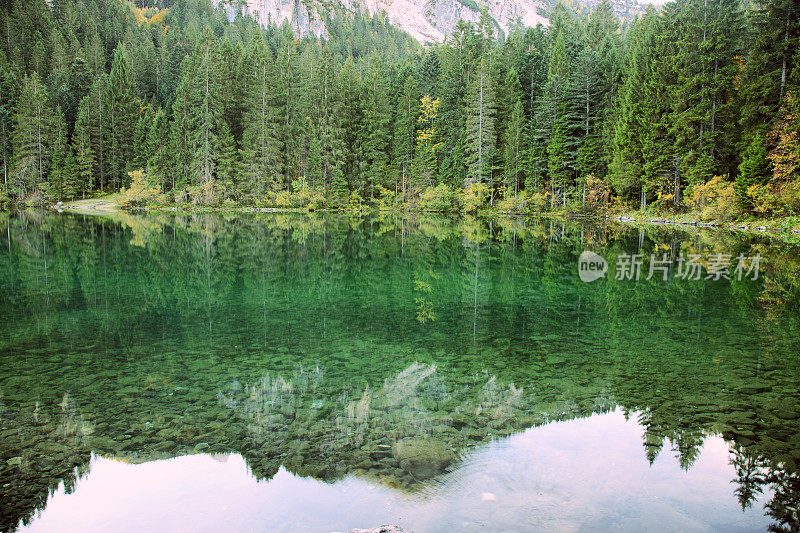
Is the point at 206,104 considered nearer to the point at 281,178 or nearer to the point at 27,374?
the point at 281,178

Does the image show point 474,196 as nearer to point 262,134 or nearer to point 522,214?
point 522,214

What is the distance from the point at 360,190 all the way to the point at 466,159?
476 inches

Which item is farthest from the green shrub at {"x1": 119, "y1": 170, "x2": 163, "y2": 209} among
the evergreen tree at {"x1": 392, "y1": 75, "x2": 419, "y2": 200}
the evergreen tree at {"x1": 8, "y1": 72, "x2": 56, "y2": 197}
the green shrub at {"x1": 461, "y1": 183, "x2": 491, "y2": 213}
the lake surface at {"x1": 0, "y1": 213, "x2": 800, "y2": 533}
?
the lake surface at {"x1": 0, "y1": 213, "x2": 800, "y2": 533}

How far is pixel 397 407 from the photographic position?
5.73 meters

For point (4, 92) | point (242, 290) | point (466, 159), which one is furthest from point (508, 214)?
point (4, 92)

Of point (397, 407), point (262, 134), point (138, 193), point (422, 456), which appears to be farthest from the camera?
point (262, 134)

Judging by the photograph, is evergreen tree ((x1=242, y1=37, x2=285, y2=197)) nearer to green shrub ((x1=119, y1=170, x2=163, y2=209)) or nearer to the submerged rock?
green shrub ((x1=119, y1=170, x2=163, y2=209))

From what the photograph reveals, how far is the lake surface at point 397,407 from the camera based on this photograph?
4.02 meters

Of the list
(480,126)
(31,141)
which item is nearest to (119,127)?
(31,141)

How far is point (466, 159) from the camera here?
153 feet

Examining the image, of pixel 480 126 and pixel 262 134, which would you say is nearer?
pixel 480 126

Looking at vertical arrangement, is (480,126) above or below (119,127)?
below

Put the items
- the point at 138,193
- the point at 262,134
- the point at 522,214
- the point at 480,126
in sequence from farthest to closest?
the point at 262,134 → the point at 138,193 → the point at 522,214 → the point at 480,126

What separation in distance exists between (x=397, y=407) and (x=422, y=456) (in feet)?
3.54
